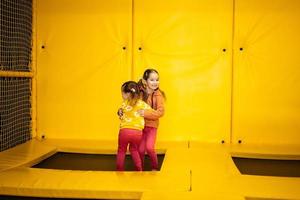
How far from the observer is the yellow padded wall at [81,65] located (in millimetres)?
3678

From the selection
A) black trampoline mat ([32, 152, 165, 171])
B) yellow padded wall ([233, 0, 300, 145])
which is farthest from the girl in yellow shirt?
yellow padded wall ([233, 0, 300, 145])

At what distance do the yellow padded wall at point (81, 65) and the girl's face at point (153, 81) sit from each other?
1062 millimetres

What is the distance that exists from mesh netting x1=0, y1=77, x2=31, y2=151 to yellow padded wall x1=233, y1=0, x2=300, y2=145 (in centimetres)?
205

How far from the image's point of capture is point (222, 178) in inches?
87.0

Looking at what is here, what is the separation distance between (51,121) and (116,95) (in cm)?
73

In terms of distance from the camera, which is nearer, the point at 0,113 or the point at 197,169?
the point at 197,169

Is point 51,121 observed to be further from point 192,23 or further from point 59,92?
point 192,23

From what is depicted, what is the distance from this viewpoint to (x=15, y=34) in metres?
3.42

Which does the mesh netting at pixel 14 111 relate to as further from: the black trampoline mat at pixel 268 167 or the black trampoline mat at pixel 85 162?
the black trampoline mat at pixel 268 167

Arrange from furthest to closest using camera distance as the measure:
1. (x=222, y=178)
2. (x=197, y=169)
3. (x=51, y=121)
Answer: (x=51, y=121)
(x=197, y=169)
(x=222, y=178)

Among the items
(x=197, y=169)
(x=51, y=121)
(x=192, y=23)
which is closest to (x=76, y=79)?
(x=51, y=121)

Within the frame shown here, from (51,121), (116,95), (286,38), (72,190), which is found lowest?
(72,190)

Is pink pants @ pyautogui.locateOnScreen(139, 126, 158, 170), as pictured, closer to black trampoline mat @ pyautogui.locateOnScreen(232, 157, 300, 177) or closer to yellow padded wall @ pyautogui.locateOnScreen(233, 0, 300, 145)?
black trampoline mat @ pyautogui.locateOnScreen(232, 157, 300, 177)

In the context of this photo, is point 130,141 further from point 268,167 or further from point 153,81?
point 268,167
